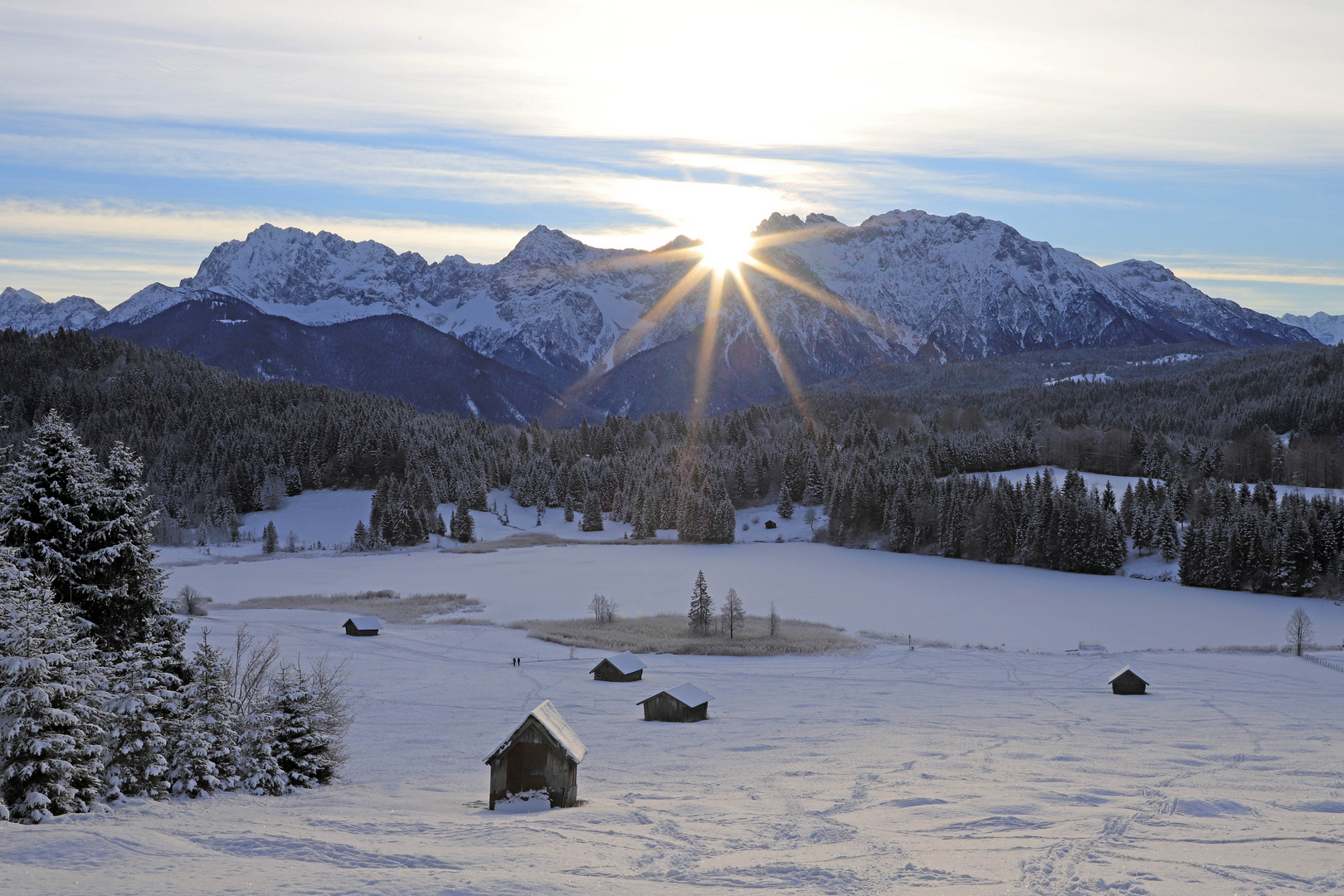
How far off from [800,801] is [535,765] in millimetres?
8189

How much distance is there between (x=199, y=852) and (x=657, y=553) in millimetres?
104145

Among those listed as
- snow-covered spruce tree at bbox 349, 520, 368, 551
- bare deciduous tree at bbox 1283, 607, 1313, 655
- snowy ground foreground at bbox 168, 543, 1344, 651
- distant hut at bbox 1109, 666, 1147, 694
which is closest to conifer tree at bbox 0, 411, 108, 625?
distant hut at bbox 1109, 666, 1147, 694

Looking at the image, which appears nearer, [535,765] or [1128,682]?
[535,765]

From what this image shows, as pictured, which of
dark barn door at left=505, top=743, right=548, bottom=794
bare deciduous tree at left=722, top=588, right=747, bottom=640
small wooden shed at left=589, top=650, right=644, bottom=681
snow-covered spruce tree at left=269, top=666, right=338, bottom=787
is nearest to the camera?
snow-covered spruce tree at left=269, top=666, right=338, bottom=787

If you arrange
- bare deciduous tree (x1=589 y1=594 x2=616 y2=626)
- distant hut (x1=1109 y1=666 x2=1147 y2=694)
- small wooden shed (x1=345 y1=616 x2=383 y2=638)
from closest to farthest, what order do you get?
distant hut (x1=1109 y1=666 x2=1147 y2=694)
small wooden shed (x1=345 y1=616 x2=383 y2=638)
bare deciduous tree (x1=589 y1=594 x2=616 y2=626)

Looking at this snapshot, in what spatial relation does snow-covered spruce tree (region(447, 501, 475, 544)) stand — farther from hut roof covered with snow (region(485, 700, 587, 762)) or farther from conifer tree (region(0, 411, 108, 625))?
conifer tree (region(0, 411, 108, 625))

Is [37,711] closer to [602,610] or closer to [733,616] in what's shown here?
[733,616]

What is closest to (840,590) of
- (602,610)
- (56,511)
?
(602,610)

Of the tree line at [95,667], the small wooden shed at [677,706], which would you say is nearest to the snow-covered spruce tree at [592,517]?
the small wooden shed at [677,706]

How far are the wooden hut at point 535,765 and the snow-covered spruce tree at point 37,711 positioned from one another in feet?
36.0

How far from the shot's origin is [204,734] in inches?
1049

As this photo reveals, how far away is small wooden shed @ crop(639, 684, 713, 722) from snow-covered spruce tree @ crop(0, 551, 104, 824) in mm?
28276

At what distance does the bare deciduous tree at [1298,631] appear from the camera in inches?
2712

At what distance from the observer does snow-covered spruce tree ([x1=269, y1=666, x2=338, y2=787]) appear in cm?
2923
